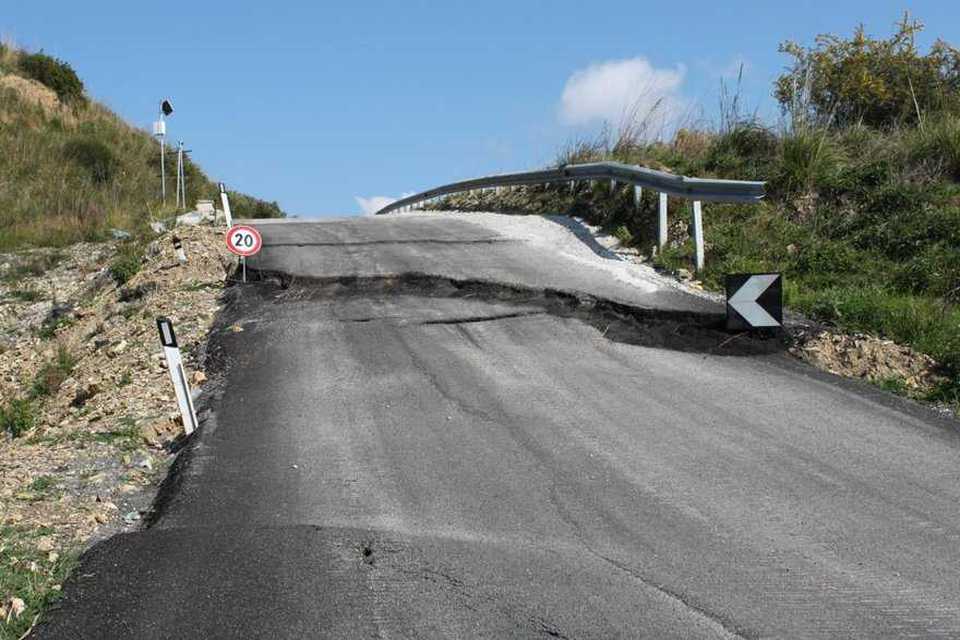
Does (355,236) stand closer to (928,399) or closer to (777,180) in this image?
(777,180)

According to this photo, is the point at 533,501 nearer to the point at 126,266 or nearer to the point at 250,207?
the point at 126,266

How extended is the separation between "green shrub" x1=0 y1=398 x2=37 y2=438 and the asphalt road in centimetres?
224

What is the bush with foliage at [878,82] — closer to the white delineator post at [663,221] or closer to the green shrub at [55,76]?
the white delineator post at [663,221]

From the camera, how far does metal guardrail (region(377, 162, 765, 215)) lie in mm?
11727

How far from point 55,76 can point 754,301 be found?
107 ft

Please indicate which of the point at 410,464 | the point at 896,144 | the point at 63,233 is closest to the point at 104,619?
the point at 410,464

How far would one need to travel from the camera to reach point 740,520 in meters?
5.66

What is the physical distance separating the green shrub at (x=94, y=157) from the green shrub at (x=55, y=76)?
21.2 ft

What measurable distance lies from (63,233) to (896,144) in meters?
16.1

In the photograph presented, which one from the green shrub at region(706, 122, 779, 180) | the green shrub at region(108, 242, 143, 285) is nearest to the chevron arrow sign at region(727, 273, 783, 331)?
the green shrub at region(706, 122, 779, 180)

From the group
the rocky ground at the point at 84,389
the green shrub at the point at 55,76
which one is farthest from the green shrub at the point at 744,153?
the green shrub at the point at 55,76

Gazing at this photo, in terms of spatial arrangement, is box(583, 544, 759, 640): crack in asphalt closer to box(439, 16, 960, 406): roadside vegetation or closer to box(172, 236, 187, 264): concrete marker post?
box(439, 16, 960, 406): roadside vegetation

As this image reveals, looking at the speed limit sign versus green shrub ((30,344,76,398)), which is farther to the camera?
the speed limit sign

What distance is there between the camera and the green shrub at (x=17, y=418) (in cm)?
1023
